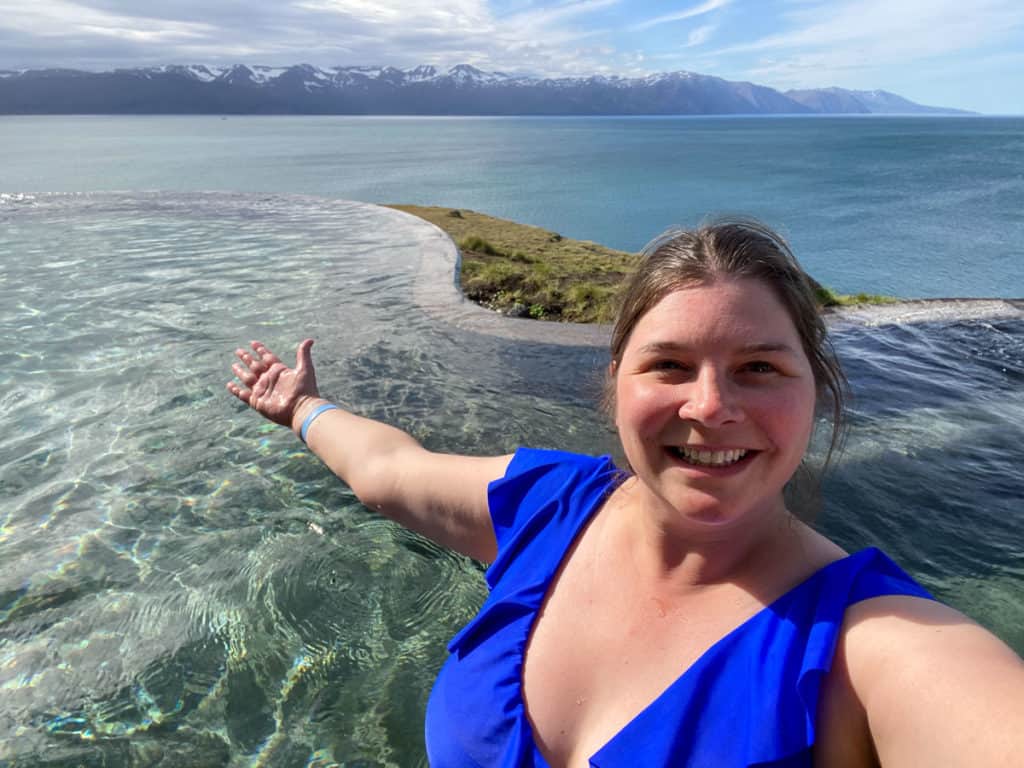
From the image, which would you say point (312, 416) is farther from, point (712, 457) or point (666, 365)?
point (712, 457)

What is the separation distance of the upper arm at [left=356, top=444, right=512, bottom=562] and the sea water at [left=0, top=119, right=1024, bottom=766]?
1100mm

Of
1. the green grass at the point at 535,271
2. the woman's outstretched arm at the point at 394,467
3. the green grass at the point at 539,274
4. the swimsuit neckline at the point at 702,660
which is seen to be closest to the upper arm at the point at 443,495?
the woman's outstretched arm at the point at 394,467

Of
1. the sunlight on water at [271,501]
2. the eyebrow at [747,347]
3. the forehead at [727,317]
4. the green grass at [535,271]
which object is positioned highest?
the forehead at [727,317]

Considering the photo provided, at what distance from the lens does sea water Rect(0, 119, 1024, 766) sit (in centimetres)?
299

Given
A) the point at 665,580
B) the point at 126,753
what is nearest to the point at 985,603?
the point at 665,580

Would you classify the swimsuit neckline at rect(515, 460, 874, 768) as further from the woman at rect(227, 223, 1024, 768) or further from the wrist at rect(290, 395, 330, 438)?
the wrist at rect(290, 395, 330, 438)

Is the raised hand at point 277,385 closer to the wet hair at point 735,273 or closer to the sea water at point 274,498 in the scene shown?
the sea water at point 274,498

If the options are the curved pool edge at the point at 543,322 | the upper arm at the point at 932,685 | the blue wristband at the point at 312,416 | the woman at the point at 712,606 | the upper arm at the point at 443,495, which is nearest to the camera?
the upper arm at the point at 932,685

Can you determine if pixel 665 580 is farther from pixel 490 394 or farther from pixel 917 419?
pixel 917 419

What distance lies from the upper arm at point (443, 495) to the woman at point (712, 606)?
0.22m

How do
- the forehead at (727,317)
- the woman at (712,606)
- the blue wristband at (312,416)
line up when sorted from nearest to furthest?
the woman at (712,606), the forehead at (727,317), the blue wristband at (312,416)

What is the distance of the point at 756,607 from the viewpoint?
57.0 inches

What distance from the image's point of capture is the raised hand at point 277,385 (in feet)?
9.68

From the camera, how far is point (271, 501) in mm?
4551
